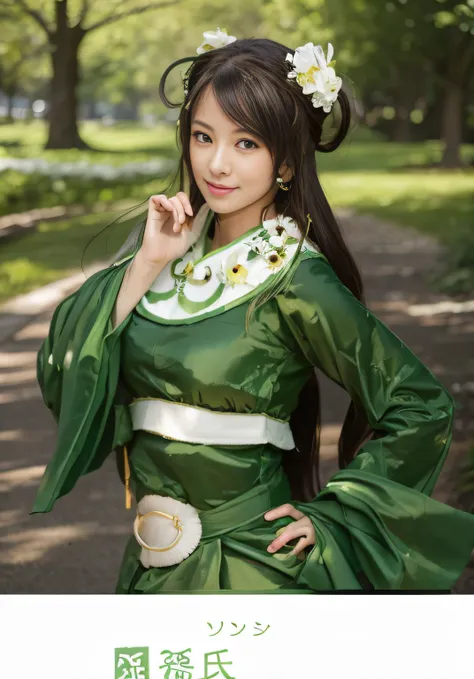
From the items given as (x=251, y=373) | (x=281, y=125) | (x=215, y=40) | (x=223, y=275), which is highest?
(x=215, y=40)

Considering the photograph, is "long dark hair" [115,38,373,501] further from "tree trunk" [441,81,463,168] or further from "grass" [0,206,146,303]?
"tree trunk" [441,81,463,168]

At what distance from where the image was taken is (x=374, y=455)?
5.09ft

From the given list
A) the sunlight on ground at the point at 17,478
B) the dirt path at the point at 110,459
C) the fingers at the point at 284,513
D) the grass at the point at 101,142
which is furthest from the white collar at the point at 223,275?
the grass at the point at 101,142

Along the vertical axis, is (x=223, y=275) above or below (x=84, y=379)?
above

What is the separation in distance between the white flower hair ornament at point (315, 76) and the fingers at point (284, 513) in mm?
626

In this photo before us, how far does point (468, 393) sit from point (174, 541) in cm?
200

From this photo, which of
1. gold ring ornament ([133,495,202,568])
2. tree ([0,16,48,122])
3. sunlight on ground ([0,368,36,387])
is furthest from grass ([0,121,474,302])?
gold ring ornament ([133,495,202,568])

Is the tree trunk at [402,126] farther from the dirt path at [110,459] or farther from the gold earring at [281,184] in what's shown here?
the gold earring at [281,184]

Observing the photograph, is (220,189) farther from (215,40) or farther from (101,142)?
(101,142)

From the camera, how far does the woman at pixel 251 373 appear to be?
155cm

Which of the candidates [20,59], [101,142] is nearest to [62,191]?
[101,142]

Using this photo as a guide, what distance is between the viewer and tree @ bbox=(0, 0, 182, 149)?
10.7 ft

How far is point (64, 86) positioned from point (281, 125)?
1.95 m
